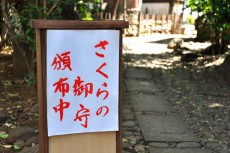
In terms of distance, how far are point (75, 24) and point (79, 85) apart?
0.48 m

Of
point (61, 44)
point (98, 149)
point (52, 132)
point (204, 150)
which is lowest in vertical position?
point (204, 150)

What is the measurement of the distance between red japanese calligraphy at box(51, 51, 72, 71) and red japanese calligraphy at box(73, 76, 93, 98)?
0.15 metres

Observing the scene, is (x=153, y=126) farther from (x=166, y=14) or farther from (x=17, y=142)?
(x=166, y=14)

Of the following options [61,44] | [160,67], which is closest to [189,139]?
[61,44]

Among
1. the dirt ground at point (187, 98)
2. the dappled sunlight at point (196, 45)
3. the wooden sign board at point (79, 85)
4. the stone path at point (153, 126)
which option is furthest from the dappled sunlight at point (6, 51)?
the dappled sunlight at point (196, 45)

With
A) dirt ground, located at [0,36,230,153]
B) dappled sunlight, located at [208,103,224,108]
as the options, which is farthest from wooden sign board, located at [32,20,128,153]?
dappled sunlight, located at [208,103,224,108]

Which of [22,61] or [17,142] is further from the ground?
[22,61]

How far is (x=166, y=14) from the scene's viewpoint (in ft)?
57.1

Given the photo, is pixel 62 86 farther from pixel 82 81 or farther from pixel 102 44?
pixel 102 44

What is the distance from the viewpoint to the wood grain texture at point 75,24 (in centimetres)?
244

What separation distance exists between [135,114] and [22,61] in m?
2.24

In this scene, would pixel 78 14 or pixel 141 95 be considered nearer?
pixel 141 95

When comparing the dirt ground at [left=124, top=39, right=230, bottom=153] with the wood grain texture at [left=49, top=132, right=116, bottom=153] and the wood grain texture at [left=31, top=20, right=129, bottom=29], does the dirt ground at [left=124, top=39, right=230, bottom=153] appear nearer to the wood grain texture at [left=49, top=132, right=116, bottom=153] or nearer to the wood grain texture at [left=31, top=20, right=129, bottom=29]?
the wood grain texture at [left=49, top=132, right=116, bottom=153]

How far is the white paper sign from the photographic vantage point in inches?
100
